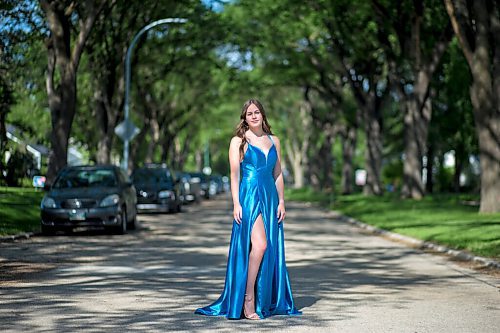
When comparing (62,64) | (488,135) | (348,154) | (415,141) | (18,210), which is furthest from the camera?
(348,154)

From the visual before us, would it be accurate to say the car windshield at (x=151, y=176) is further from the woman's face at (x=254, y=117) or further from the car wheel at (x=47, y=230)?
the woman's face at (x=254, y=117)

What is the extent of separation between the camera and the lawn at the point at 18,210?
22.9 m

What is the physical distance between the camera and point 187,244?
20344 mm

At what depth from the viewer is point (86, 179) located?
24.2 meters

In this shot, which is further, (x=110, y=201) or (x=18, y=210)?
(x=18, y=210)

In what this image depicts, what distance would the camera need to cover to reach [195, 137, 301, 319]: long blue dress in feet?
30.1

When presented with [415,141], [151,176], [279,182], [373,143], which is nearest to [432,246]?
[279,182]

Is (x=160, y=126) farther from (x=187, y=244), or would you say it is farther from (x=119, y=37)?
(x=187, y=244)

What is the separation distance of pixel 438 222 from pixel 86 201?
909 centimetres

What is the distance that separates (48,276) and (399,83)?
2799cm

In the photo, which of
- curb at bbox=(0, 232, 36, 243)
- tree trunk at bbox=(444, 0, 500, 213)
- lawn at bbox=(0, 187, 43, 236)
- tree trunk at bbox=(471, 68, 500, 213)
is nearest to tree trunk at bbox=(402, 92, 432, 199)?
tree trunk at bbox=(444, 0, 500, 213)

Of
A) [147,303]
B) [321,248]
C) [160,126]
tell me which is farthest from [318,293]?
[160,126]

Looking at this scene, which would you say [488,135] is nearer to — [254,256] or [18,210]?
[18,210]

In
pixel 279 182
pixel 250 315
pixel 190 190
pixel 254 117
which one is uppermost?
pixel 254 117
